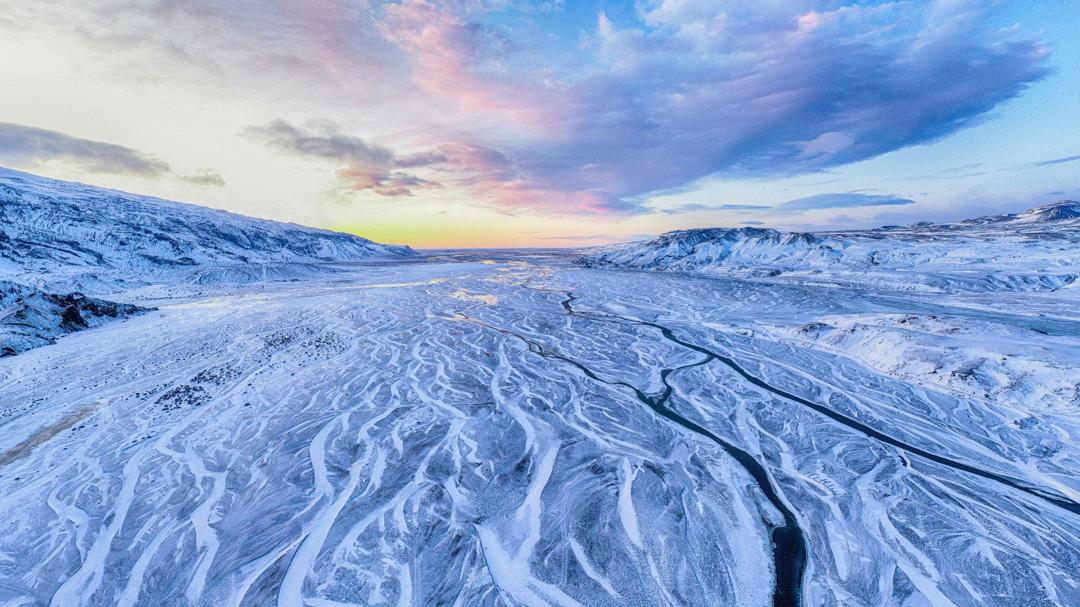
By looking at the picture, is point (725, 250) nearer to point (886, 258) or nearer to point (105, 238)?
point (886, 258)

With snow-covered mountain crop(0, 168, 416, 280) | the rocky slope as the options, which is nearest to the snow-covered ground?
the rocky slope

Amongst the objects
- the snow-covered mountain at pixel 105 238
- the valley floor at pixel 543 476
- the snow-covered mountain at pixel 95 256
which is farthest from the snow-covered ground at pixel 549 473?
the snow-covered mountain at pixel 105 238

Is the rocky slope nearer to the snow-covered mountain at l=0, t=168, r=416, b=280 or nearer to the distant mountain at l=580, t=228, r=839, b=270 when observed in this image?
the snow-covered mountain at l=0, t=168, r=416, b=280

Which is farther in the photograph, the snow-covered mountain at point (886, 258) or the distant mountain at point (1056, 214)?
the distant mountain at point (1056, 214)

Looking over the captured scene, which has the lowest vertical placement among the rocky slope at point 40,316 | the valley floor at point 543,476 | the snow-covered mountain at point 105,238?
the valley floor at point 543,476

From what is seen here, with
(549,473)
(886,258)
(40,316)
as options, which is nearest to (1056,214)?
(886,258)

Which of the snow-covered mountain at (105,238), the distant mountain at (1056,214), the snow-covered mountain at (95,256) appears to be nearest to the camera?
the snow-covered mountain at (95,256)

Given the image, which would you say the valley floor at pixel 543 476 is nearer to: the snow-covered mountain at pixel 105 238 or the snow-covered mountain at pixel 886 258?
the snow-covered mountain at pixel 886 258
